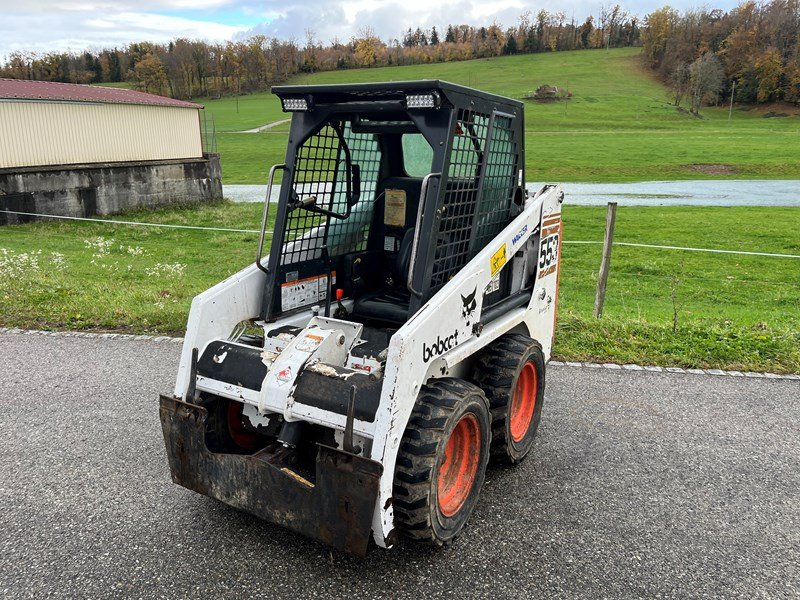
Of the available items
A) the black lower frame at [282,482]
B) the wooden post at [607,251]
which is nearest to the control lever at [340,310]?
the black lower frame at [282,482]

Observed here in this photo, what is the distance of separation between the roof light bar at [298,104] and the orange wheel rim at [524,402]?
7.80 ft

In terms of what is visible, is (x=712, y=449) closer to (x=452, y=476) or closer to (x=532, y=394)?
(x=532, y=394)

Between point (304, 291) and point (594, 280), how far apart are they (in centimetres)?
933

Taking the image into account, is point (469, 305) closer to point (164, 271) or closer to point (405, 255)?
point (405, 255)

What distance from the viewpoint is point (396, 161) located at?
5.38m

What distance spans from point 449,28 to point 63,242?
426 feet

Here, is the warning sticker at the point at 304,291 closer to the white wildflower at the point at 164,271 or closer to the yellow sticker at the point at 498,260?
the yellow sticker at the point at 498,260

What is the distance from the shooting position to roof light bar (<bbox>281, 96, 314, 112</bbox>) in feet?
14.6

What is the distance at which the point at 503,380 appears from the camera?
4.61 m

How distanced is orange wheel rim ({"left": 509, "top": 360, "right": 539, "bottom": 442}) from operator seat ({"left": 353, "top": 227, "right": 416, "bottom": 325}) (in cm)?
100

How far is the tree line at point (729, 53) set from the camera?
274 feet

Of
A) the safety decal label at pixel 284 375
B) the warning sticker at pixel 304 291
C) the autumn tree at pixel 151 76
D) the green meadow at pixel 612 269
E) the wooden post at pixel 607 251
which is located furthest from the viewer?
the autumn tree at pixel 151 76

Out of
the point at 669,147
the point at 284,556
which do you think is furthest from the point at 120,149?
the point at 669,147

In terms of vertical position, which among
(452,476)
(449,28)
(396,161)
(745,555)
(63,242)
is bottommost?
(63,242)
